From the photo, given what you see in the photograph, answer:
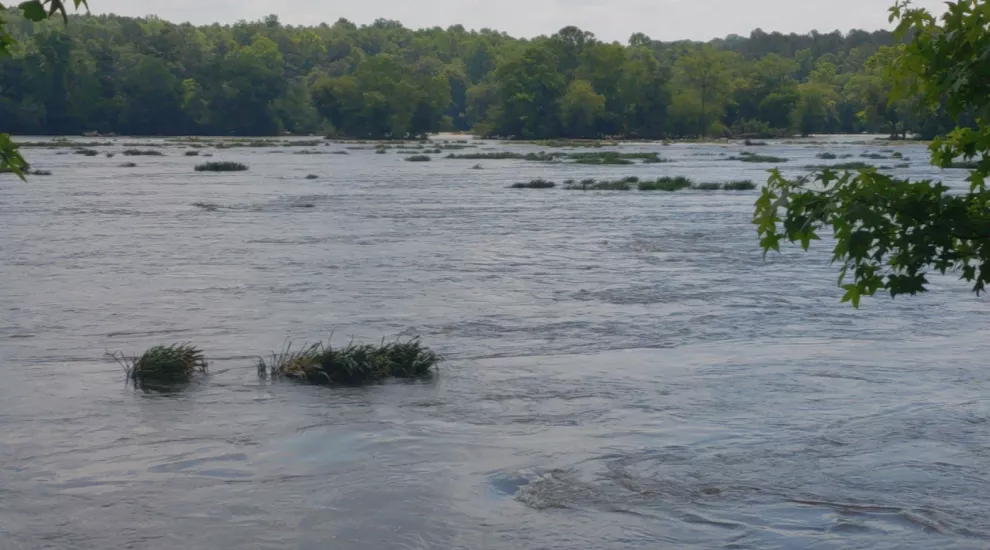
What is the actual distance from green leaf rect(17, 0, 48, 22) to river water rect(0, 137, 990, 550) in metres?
6.41

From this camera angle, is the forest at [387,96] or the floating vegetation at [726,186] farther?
the forest at [387,96]

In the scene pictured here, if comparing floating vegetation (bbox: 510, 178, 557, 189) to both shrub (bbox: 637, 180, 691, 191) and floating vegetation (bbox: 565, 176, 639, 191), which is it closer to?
floating vegetation (bbox: 565, 176, 639, 191)

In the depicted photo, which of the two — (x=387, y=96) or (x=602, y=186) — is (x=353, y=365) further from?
(x=387, y=96)

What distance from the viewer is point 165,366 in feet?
56.8

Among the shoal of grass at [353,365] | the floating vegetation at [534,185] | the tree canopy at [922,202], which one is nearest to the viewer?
the tree canopy at [922,202]

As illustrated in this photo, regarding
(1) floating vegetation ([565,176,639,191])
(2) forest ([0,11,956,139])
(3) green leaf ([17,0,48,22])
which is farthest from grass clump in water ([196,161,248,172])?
(2) forest ([0,11,956,139])

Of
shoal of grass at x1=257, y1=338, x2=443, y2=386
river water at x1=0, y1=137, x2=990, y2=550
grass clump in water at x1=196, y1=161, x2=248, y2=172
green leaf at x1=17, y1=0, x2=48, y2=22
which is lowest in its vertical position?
grass clump in water at x1=196, y1=161, x2=248, y2=172

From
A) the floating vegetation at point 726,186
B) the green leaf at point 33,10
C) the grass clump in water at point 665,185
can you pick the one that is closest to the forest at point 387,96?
the floating vegetation at point 726,186

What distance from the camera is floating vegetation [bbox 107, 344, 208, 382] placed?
681 inches

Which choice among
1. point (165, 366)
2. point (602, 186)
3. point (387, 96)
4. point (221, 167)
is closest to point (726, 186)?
point (602, 186)

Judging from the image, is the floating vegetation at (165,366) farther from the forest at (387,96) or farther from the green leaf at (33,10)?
the forest at (387,96)

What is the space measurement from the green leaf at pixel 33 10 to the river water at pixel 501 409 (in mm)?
6409

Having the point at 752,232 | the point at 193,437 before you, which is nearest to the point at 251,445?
the point at 193,437

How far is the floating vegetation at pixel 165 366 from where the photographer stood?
17.3 metres
